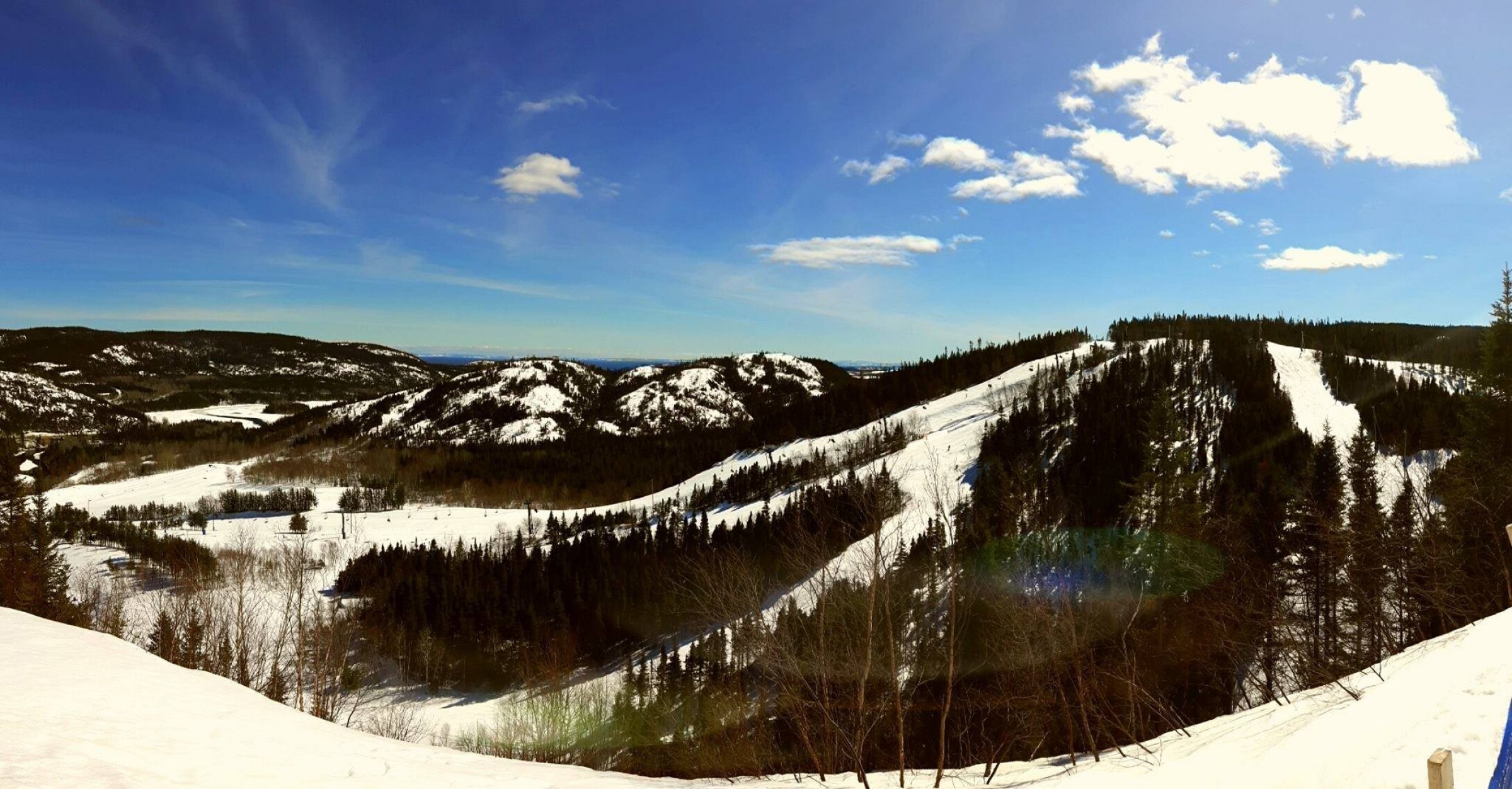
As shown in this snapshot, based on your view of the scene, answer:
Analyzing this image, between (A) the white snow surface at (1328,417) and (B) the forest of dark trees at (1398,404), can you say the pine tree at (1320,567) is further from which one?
(B) the forest of dark trees at (1398,404)

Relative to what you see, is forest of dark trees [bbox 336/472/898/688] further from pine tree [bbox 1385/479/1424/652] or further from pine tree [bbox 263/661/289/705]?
pine tree [bbox 1385/479/1424/652]

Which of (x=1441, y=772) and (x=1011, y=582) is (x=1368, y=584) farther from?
(x=1441, y=772)

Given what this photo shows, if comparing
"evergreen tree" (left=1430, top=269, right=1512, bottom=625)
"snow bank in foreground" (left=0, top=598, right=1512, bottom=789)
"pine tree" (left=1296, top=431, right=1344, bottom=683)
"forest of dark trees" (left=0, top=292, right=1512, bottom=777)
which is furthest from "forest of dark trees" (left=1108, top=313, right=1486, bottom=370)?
"snow bank in foreground" (left=0, top=598, right=1512, bottom=789)

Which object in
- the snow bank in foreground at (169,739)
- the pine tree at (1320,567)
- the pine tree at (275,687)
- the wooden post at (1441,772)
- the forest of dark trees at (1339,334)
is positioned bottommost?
the pine tree at (275,687)

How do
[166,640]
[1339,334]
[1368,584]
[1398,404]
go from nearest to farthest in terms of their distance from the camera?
[1368,584], [166,640], [1398,404], [1339,334]

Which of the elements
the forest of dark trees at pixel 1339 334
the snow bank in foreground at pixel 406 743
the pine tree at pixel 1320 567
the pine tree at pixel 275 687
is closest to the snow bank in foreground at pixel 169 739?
the snow bank in foreground at pixel 406 743

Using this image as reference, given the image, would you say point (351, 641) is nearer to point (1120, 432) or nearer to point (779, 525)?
point (779, 525)

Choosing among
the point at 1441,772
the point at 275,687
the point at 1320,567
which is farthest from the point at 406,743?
the point at 1320,567

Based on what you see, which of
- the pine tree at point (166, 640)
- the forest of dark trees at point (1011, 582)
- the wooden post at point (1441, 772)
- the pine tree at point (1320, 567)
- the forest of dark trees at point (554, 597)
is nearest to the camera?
the wooden post at point (1441, 772)
